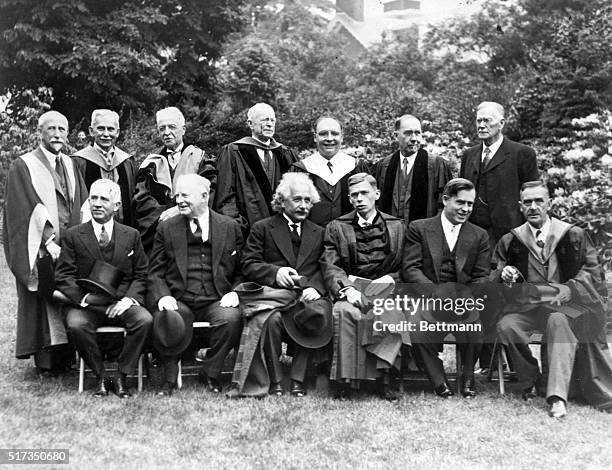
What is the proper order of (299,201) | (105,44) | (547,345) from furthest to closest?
(105,44), (299,201), (547,345)

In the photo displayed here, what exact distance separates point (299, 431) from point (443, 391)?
1281mm

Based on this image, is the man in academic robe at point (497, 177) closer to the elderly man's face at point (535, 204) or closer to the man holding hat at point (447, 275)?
the man holding hat at point (447, 275)

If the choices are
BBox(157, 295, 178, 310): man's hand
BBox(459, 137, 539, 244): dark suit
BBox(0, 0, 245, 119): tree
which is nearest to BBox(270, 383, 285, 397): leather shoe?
BBox(157, 295, 178, 310): man's hand

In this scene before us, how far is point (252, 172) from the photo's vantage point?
6.21 meters

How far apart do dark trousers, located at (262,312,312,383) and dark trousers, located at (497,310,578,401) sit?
1435 mm

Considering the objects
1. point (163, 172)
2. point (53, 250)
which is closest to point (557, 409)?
point (163, 172)

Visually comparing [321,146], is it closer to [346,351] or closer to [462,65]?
[346,351]

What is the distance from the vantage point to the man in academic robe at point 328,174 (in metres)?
6.04

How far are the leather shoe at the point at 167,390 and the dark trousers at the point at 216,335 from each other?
0.03 metres

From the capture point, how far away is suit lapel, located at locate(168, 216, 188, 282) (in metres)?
5.35

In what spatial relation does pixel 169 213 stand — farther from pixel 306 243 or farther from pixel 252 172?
pixel 306 243

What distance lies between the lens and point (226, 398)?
5023mm

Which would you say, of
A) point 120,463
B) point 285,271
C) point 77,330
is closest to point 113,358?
point 77,330

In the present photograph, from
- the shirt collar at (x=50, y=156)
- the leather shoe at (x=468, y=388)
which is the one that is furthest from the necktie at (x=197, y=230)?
the leather shoe at (x=468, y=388)
